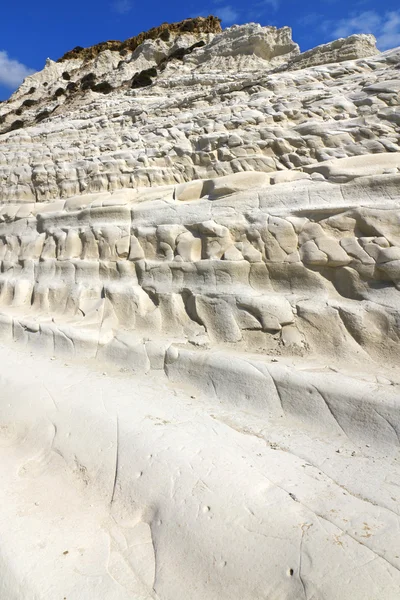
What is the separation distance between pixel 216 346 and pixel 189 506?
6.60ft

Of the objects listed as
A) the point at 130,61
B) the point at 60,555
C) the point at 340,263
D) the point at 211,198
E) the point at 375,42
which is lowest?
the point at 60,555

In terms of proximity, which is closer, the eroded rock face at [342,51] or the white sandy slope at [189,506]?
the white sandy slope at [189,506]

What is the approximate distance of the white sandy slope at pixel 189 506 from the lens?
1964mm

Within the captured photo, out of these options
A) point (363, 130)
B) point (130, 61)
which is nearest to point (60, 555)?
point (363, 130)

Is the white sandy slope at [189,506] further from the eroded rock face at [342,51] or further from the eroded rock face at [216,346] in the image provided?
the eroded rock face at [342,51]

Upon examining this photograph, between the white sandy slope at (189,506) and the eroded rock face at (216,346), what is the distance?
0.04ft

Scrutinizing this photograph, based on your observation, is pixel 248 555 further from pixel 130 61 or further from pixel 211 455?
pixel 130 61

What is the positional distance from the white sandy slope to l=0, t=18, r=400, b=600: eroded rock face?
13 millimetres

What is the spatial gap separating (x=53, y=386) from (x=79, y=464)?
130cm

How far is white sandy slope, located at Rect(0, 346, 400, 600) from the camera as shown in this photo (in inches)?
77.3

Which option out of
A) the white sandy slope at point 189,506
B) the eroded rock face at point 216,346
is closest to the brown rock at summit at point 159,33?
the eroded rock face at point 216,346

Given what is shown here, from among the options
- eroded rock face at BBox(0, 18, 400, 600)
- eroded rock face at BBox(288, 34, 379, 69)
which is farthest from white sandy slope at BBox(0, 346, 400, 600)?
eroded rock face at BBox(288, 34, 379, 69)

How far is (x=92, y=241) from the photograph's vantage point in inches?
237

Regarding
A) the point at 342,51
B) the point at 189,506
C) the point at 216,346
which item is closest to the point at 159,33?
the point at 342,51
